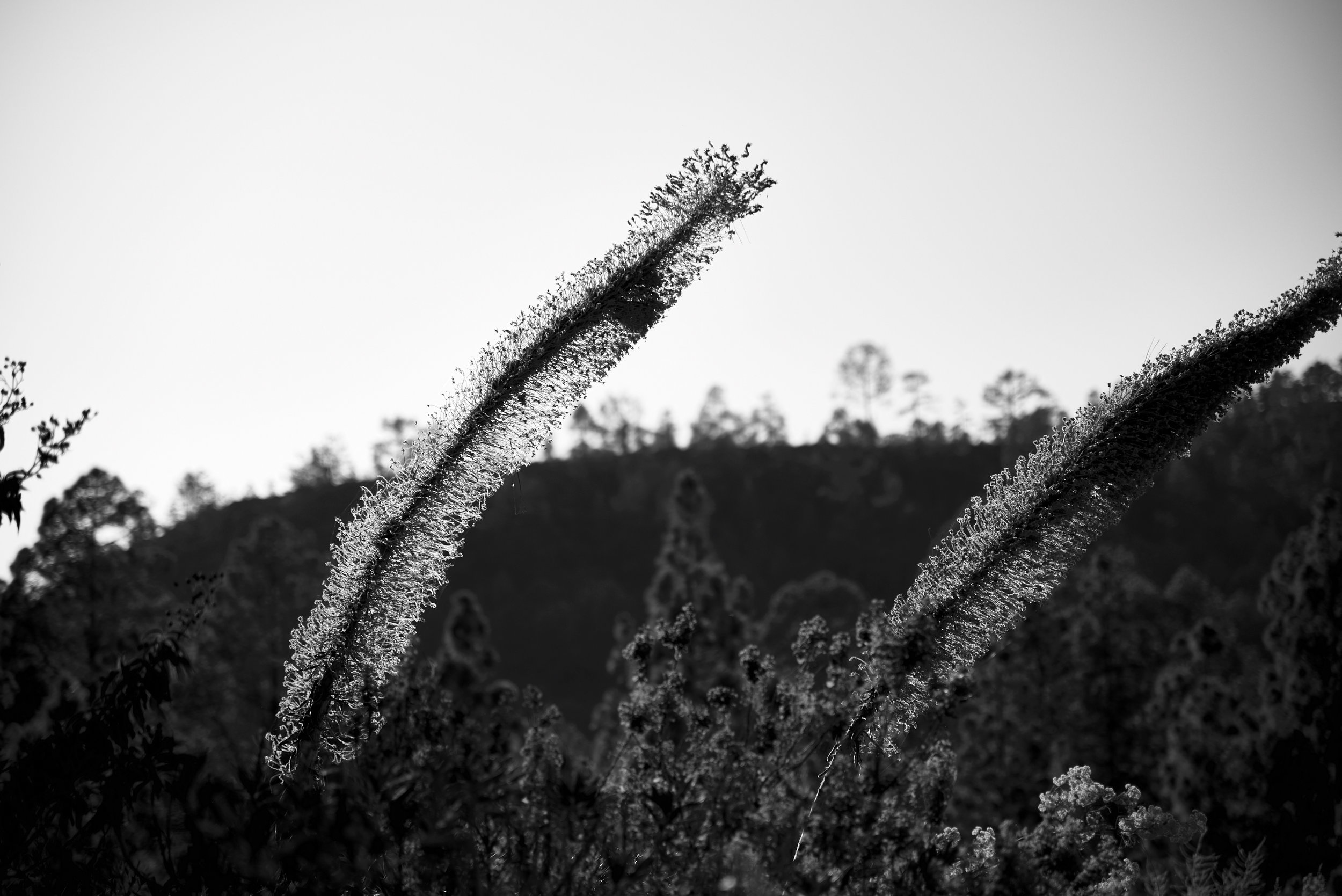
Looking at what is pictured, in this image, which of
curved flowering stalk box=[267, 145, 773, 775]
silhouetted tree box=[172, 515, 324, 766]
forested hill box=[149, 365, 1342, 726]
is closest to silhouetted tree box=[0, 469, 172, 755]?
silhouetted tree box=[172, 515, 324, 766]

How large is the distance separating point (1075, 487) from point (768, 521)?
268ft

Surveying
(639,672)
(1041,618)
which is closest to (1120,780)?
(639,672)

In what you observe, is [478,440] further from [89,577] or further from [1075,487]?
[89,577]

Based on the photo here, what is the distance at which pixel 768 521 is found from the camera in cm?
8750

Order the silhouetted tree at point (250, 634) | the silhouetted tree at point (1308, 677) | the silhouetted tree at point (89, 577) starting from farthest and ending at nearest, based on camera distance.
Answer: the silhouetted tree at point (250, 634) < the silhouetted tree at point (89, 577) < the silhouetted tree at point (1308, 677)

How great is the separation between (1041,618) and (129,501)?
91.3 ft

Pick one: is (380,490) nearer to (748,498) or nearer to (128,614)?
(128,614)

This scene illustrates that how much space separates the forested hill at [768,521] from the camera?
77.3 metres

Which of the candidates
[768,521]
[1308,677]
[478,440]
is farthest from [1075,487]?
[768,521]

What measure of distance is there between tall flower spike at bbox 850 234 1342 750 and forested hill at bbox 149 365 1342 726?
64.5 metres

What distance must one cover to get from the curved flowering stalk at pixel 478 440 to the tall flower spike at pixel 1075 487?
2.41 metres

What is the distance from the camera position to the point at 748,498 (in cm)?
8956

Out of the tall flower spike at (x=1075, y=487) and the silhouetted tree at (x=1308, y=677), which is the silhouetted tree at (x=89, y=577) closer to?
the tall flower spike at (x=1075, y=487)

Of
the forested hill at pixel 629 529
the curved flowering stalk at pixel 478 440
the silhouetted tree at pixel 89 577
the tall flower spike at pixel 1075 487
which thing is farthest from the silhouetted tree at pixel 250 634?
the tall flower spike at pixel 1075 487
